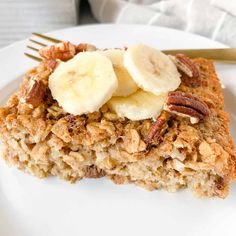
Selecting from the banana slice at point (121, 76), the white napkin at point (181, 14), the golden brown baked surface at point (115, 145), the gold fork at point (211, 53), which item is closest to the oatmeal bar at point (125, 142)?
the golden brown baked surface at point (115, 145)

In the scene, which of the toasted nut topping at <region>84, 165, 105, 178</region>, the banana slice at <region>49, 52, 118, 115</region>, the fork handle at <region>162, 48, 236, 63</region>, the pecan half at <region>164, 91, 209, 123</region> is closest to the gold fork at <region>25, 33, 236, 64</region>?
the fork handle at <region>162, 48, 236, 63</region>

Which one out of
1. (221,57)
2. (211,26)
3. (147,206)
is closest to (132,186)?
(147,206)

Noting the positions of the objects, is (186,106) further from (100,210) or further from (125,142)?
(100,210)

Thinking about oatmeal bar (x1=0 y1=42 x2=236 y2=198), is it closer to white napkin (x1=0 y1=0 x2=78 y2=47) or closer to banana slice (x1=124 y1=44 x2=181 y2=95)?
banana slice (x1=124 y1=44 x2=181 y2=95)

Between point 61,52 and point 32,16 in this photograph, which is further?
point 32,16

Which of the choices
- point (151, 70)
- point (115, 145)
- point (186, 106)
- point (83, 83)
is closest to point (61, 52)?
point (83, 83)

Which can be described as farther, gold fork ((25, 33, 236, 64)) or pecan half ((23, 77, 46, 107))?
gold fork ((25, 33, 236, 64))

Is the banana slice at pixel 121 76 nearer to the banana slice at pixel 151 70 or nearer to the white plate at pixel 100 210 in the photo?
the banana slice at pixel 151 70
